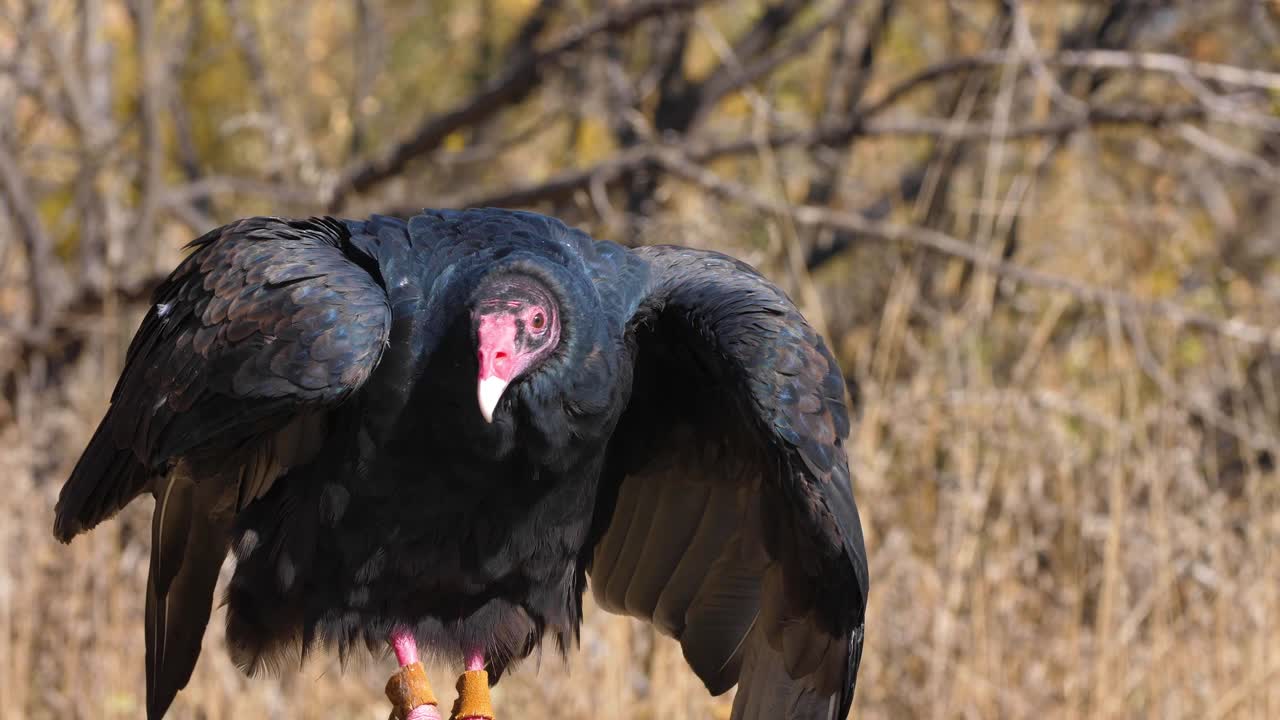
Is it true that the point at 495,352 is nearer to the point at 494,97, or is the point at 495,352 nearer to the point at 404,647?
the point at 404,647

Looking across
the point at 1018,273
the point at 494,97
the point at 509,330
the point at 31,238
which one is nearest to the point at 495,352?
the point at 509,330

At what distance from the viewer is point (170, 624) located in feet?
10.1

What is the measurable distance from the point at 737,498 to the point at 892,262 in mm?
2322

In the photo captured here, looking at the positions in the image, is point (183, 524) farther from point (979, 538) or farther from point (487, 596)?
point (979, 538)

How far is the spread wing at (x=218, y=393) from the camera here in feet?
8.22

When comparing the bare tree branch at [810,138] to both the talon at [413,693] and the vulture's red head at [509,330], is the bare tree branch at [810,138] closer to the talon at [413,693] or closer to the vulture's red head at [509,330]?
the vulture's red head at [509,330]

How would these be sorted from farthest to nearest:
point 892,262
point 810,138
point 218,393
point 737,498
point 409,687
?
point 892,262
point 810,138
point 737,498
point 409,687
point 218,393

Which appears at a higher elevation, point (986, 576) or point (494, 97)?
point (494, 97)

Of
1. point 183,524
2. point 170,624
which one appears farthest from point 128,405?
point 170,624

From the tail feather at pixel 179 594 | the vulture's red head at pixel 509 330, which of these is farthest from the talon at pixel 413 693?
the vulture's red head at pixel 509 330

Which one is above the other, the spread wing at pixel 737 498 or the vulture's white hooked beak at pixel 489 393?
the vulture's white hooked beak at pixel 489 393

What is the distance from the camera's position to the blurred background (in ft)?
13.0

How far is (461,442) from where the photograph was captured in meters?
2.63

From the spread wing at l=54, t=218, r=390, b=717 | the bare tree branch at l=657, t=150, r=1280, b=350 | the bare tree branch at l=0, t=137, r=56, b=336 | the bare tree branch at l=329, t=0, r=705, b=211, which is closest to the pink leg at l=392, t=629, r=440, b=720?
the spread wing at l=54, t=218, r=390, b=717
